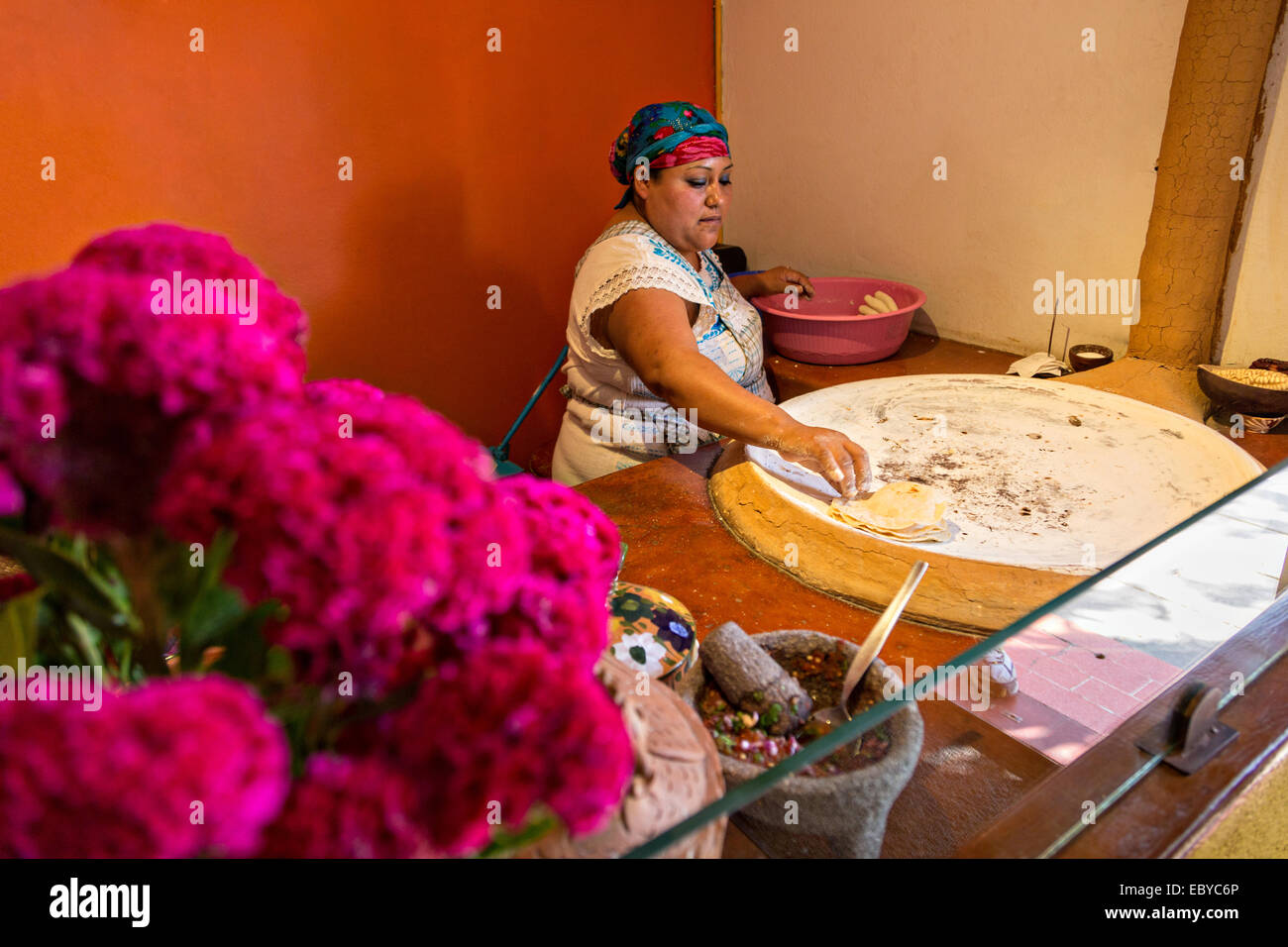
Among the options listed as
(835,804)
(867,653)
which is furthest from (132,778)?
(867,653)

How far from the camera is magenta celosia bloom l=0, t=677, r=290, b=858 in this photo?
0.28 meters

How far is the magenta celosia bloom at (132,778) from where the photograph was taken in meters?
0.28

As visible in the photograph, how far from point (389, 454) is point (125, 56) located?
95.7 inches

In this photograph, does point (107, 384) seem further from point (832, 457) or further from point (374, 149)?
point (374, 149)

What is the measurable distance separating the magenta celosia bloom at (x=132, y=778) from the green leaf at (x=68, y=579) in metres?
0.11

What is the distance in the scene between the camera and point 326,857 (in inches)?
13.5

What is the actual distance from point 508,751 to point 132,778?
0.44ft

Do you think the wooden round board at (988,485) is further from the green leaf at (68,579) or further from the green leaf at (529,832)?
the green leaf at (68,579)

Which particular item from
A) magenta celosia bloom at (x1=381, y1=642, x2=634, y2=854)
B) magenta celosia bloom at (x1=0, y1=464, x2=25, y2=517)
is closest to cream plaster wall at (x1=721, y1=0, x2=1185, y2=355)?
magenta celosia bloom at (x1=381, y1=642, x2=634, y2=854)

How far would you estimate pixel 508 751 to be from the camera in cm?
34

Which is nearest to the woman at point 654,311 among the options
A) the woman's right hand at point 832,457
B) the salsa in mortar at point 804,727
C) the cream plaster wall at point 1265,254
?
the woman's right hand at point 832,457

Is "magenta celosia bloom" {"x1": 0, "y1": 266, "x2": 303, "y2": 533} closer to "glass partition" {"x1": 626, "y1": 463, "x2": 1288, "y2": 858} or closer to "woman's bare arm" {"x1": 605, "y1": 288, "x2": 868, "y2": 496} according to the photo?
"glass partition" {"x1": 626, "y1": 463, "x2": 1288, "y2": 858}

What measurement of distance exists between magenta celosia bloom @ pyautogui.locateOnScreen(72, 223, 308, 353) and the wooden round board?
912mm

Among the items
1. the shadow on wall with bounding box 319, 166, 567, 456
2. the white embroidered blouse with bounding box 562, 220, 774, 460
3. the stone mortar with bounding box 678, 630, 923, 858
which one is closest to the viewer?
the stone mortar with bounding box 678, 630, 923, 858
